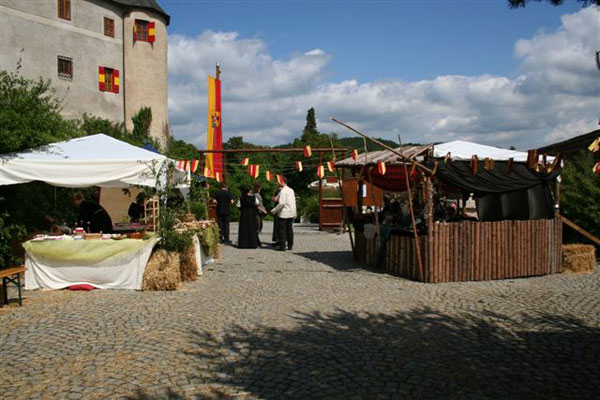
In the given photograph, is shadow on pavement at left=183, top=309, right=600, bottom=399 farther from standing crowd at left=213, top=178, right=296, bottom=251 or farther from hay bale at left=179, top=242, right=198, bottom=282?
standing crowd at left=213, top=178, right=296, bottom=251

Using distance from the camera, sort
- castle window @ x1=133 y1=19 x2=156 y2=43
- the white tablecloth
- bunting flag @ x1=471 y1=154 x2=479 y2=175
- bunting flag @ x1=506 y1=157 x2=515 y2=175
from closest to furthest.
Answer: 1. the white tablecloth
2. bunting flag @ x1=471 y1=154 x2=479 y2=175
3. bunting flag @ x1=506 y1=157 x2=515 y2=175
4. castle window @ x1=133 y1=19 x2=156 y2=43

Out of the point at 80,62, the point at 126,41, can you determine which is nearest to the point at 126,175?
the point at 80,62

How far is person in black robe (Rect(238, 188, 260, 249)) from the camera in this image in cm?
1491

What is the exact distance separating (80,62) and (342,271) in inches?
942

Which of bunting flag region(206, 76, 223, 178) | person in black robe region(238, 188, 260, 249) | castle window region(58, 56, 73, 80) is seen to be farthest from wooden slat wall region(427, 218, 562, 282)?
castle window region(58, 56, 73, 80)

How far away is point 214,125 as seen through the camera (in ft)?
66.2

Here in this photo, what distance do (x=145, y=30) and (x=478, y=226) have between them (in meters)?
27.3

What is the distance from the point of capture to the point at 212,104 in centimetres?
2039

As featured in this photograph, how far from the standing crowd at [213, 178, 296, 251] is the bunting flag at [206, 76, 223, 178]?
3.84m

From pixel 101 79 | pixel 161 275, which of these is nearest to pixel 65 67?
pixel 101 79

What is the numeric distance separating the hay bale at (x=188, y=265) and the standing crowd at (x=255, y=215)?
14.9ft

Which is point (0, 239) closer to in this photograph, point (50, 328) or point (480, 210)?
point (50, 328)

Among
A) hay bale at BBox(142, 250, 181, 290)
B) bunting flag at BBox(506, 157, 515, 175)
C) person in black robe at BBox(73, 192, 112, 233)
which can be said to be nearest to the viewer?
hay bale at BBox(142, 250, 181, 290)

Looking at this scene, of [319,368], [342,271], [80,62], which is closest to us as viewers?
→ [319,368]
